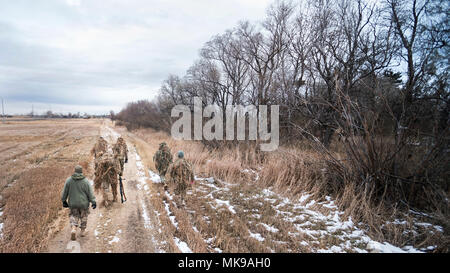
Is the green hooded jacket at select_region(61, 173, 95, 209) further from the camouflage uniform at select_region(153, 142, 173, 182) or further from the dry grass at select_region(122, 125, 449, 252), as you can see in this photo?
the camouflage uniform at select_region(153, 142, 173, 182)

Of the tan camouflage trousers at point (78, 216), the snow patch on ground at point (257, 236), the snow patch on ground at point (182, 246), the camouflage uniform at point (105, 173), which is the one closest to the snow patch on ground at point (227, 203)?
the snow patch on ground at point (257, 236)

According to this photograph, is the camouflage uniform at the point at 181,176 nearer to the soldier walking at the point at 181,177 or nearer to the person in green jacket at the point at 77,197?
the soldier walking at the point at 181,177

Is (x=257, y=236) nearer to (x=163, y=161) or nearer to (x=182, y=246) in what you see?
(x=182, y=246)

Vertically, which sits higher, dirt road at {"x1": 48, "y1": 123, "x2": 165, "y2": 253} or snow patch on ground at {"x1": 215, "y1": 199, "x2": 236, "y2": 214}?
dirt road at {"x1": 48, "y1": 123, "x2": 165, "y2": 253}

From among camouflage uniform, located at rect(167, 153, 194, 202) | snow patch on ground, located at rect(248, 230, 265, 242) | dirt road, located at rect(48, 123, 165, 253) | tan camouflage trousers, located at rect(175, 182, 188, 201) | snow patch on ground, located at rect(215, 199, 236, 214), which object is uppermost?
camouflage uniform, located at rect(167, 153, 194, 202)

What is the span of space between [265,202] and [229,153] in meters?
5.05

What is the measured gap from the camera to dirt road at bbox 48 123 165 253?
145 inches

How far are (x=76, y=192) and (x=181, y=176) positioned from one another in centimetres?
269

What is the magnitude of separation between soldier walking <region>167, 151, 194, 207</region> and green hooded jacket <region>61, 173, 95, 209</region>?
244cm

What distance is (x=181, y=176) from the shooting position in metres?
5.95

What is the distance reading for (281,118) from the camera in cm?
1043

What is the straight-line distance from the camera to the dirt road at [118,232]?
145 inches

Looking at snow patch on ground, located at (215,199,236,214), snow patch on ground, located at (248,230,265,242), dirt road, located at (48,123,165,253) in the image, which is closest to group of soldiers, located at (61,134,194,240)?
dirt road, located at (48,123,165,253)
